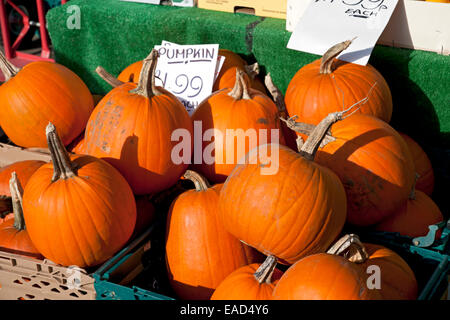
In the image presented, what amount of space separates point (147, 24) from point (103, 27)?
0.31 metres

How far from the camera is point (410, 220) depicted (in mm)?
1634

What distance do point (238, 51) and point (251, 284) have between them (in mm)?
1406

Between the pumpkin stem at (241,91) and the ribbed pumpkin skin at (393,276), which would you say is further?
the pumpkin stem at (241,91)

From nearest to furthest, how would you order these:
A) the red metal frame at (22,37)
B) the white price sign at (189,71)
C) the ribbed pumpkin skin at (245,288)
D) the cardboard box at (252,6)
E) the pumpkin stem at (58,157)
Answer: the ribbed pumpkin skin at (245,288), the pumpkin stem at (58,157), the white price sign at (189,71), the cardboard box at (252,6), the red metal frame at (22,37)

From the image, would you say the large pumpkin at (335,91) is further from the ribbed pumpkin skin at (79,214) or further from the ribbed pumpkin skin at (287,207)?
the ribbed pumpkin skin at (79,214)

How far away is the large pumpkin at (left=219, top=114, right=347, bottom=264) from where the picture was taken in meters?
1.31

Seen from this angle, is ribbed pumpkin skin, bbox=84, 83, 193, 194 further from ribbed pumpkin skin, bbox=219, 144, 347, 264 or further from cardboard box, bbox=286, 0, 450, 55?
cardboard box, bbox=286, 0, 450, 55

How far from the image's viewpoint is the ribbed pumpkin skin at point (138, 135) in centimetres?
155

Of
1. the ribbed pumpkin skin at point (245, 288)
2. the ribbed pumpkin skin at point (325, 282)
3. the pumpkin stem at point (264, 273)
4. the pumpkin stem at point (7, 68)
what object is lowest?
the ribbed pumpkin skin at point (245, 288)

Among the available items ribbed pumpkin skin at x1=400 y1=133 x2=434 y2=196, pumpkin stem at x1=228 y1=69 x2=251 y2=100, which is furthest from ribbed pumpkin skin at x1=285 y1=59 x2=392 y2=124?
pumpkin stem at x1=228 y1=69 x2=251 y2=100

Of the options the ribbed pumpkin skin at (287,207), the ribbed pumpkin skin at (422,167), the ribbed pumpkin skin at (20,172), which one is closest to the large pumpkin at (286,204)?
the ribbed pumpkin skin at (287,207)

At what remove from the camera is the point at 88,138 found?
165 centimetres

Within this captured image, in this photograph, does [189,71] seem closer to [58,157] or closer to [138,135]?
[138,135]

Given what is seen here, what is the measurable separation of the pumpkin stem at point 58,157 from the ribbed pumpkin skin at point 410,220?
3.36 feet
